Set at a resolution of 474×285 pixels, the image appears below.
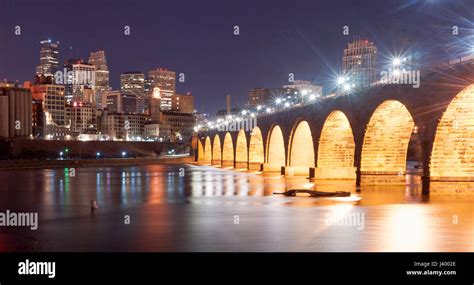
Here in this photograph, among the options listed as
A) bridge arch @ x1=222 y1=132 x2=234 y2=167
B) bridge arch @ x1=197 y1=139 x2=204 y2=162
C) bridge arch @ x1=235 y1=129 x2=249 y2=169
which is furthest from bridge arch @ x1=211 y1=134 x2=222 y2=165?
bridge arch @ x1=235 y1=129 x2=249 y2=169

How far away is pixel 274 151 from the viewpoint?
269 ft

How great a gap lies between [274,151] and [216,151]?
5214cm

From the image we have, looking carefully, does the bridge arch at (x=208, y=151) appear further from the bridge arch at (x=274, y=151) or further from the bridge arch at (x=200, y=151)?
the bridge arch at (x=274, y=151)

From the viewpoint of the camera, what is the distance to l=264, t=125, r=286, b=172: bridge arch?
3184 inches

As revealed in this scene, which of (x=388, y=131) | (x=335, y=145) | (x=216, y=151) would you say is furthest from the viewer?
(x=216, y=151)

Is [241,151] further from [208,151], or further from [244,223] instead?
[244,223]

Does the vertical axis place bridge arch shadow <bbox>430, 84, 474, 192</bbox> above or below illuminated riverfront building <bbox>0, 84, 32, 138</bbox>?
below

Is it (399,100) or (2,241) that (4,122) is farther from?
(2,241)

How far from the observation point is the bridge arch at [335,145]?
56.9 m

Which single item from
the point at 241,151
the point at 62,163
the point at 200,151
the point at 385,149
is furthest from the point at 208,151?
the point at 385,149

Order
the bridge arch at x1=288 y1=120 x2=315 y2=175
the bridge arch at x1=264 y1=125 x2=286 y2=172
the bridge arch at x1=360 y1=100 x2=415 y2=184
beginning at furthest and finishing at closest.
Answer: the bridge arch at x1=264 y1=125 x2=286 y2=172 → the bridge arch at x1=288 y1=120 x2=315 y2=175 → the bridge arch at x1=360 y1=100 x2=415 y2=184

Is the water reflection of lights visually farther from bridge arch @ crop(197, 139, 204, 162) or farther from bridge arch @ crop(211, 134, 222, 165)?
bridge arch @ crop(197, 139, 204, 162)

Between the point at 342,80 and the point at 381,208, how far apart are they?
2490cm
